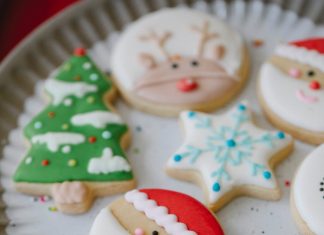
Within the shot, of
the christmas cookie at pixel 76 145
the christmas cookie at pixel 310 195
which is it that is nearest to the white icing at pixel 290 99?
the christmas cookie at pixel 310 195

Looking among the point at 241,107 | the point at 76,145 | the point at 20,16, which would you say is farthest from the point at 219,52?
the point at 20,16

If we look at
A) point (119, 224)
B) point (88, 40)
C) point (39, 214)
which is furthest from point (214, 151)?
point (88, 40)

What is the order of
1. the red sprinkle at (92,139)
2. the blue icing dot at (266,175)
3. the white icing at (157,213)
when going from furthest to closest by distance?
1. the red sprinkle at (92,139)
2. the blue icing dot at (266,175)
3. the white icing at (157,213)

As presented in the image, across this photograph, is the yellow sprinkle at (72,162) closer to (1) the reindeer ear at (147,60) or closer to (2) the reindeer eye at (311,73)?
(1) the reindeer ear at (147,60)

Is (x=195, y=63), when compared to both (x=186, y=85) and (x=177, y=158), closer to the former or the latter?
(x=186, y=85)

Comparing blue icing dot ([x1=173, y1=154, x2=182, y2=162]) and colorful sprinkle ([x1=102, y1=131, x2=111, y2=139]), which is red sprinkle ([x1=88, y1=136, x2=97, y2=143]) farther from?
blue icing dot ([x1=173, y1=154, x2=182, y2=162])

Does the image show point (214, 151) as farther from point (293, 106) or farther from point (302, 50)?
point (302, 50)

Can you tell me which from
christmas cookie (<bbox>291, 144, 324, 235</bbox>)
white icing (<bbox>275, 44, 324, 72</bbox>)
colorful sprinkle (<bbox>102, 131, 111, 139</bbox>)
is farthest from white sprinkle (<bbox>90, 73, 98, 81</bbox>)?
christmas cookie (<bbox>291, 144, 324, 235</bbox>)
